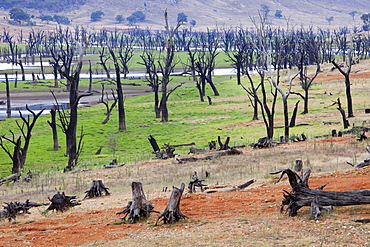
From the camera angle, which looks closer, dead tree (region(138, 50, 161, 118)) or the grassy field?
the grassy field

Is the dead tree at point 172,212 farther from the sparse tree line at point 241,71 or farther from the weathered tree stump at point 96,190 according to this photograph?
the sparse tree line at point 241,71

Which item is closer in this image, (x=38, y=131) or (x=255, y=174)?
(x=255, y=174)

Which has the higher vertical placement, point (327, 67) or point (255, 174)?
point (327, 67)

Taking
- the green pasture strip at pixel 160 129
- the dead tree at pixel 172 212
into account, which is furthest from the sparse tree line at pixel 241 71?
the dead tree at pixel 172 212

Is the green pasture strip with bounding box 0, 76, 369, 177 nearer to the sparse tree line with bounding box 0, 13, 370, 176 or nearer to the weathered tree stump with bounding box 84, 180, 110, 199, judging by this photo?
the sparse tree line with bounding box 0, 13, 370, 176

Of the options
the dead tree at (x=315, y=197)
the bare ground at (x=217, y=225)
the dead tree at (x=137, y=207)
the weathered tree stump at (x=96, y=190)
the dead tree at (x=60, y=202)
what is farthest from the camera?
the weathered tree stump at (x=96, y=190)

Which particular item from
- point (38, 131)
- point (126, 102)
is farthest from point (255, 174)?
point (126, 102)

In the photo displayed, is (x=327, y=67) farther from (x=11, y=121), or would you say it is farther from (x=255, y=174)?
(x=255, y=174)

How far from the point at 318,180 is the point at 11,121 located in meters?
36.2

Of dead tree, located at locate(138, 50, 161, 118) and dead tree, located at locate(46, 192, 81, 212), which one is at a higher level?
dead tree, located at locate(138, 50, 161, 118)

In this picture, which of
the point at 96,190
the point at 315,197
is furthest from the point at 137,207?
the point at 96,190

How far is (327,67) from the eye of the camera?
80.0 m

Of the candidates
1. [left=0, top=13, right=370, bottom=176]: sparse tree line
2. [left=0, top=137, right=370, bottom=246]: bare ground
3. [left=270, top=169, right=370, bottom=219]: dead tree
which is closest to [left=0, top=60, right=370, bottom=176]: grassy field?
[left=0, top=13, right=370, bottom=176]: sparse tree line

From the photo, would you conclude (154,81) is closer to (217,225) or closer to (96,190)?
(96,190)
